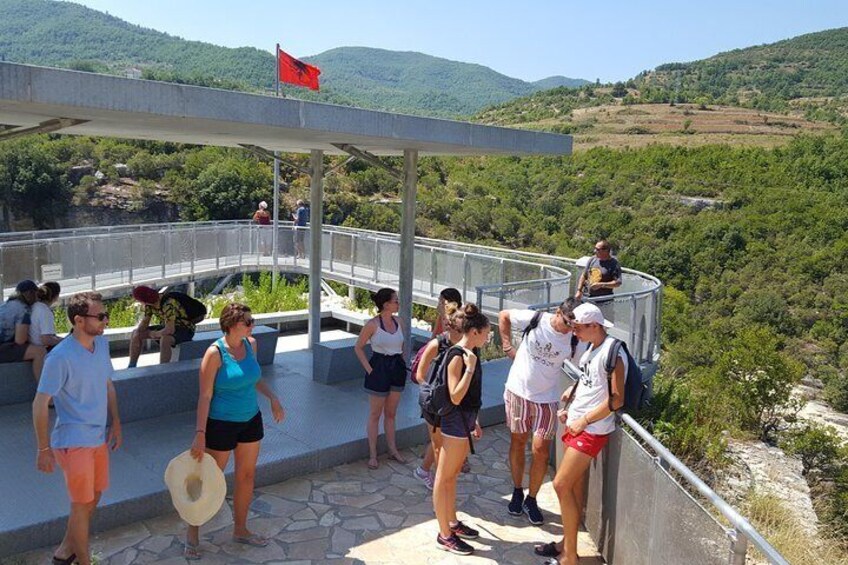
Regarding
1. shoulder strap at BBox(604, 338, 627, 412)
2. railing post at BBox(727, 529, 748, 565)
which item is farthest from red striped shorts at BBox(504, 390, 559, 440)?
railing post at BBox(727, 529, 748, 565)

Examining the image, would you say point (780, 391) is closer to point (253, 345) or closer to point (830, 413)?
point (253, 345)

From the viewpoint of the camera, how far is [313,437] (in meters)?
6.62

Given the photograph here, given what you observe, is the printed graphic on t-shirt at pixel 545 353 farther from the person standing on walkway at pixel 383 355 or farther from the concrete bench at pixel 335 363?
the concrete bench at pixel 335 363

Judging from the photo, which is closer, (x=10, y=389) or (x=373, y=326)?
(x=373, y=326)

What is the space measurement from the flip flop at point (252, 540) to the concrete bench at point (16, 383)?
3547 millimetres

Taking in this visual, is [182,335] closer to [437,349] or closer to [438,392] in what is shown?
[437,349]

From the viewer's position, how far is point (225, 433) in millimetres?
4602

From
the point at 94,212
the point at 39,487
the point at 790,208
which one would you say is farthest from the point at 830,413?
the point at 94,212

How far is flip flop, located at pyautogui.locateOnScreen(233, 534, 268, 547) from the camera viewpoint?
4.93m

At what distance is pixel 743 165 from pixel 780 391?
50.8m

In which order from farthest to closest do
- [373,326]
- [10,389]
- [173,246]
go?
[173,246], [10,389], [373,326]

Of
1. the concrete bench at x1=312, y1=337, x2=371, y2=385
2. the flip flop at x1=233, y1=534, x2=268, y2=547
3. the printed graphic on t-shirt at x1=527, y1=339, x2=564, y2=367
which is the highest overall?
the printed graphic on t-shirt at x1=527, y1=339, x2=564, y2=367

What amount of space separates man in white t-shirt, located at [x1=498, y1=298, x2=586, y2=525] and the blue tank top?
76.2 inches

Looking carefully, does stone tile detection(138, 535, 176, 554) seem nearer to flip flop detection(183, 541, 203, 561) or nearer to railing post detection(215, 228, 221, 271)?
flip flop detection(183, 541, 203, 561)
